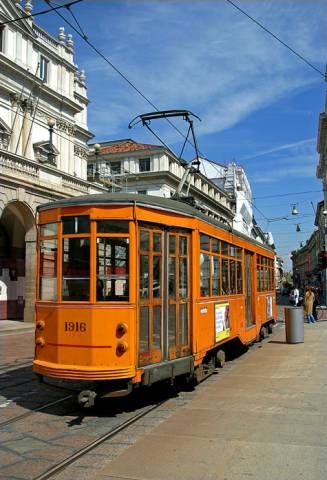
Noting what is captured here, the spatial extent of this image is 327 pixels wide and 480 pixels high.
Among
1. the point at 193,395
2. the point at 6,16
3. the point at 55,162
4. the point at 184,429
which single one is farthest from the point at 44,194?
the point at 184,429

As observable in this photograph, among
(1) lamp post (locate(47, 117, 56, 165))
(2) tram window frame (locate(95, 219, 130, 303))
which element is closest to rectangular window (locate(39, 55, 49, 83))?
(1) lamp post (locate(47, 117, 56, 165))

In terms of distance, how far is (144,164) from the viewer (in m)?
56.7

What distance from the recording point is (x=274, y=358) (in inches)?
494

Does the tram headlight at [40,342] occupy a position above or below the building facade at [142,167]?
below

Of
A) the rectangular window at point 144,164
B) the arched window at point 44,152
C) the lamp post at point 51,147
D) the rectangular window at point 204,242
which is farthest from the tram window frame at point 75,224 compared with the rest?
the rectangular window at point 144,164

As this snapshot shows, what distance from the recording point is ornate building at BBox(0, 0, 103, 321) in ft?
83.5

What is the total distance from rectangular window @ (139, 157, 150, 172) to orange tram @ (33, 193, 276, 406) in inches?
1900

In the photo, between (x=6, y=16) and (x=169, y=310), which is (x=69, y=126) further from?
(x=169, y=310)

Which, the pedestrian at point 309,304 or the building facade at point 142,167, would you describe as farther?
the building facade at point 142,167

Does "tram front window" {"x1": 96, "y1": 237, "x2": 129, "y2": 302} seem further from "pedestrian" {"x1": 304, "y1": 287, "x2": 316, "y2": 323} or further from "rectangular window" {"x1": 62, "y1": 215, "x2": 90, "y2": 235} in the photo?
"pedestrian" {"x1": 304, "y1": 287, "x2": 316, "y2": 323}

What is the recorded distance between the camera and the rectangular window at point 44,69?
3281cm

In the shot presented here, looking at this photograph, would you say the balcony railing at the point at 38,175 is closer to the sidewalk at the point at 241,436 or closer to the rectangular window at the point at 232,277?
the rectangular window at the point at 232,277

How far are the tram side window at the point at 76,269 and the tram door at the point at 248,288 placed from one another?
634cm

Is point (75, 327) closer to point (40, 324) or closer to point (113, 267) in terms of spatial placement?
point (40, 324)
